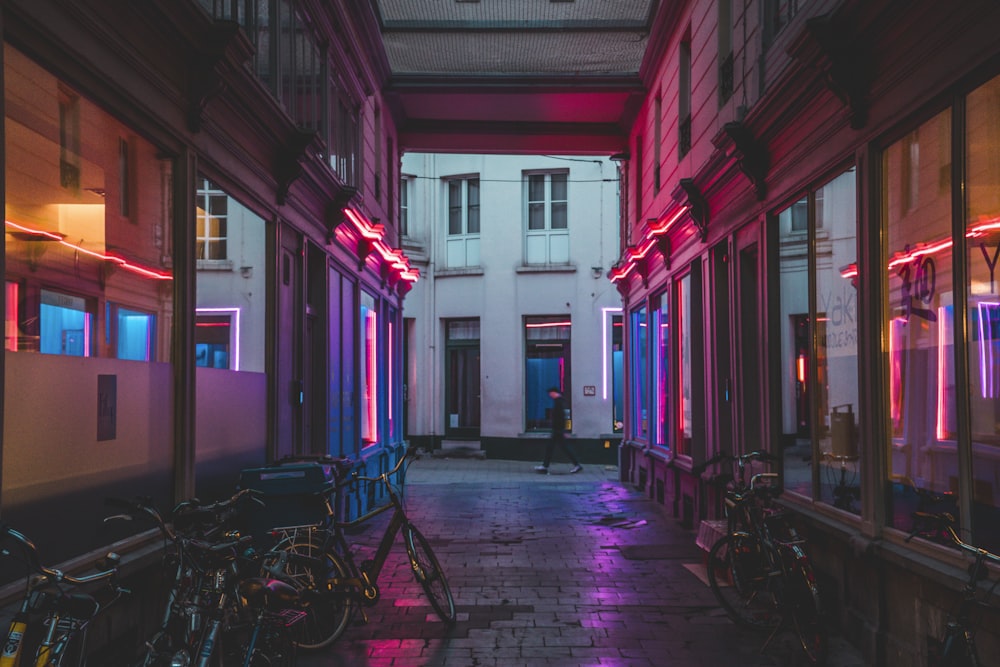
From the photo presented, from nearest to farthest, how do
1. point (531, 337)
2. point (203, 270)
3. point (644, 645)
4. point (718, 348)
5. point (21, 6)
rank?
point (21, 6), point (644, 645), point (203, 270), point (718, 348), point (531, 337)

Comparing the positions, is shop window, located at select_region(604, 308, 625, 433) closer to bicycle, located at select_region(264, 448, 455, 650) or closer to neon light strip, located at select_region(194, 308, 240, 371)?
neon light strip, located at select_region(194, 308, 240, 371)

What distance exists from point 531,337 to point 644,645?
60.0ft

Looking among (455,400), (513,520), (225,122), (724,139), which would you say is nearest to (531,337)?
(455,400)

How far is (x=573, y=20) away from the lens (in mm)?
13328

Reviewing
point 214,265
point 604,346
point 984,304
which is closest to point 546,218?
point 604,346

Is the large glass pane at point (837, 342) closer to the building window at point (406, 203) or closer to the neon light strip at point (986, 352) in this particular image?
the neon light strip at point (986, 352)

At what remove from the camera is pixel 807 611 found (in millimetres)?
6113

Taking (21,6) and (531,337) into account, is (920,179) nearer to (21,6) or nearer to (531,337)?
(21,6)

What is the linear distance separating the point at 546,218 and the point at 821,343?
58.0ft

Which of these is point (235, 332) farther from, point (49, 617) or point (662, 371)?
point (662, 371)

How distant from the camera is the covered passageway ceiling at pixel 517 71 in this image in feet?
43.4

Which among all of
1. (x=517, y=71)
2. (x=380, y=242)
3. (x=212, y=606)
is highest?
(x=517, y=71)

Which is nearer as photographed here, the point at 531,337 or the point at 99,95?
the point at 99,95

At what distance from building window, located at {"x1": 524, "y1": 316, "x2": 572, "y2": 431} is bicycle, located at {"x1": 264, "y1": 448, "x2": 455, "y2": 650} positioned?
17.3 m
